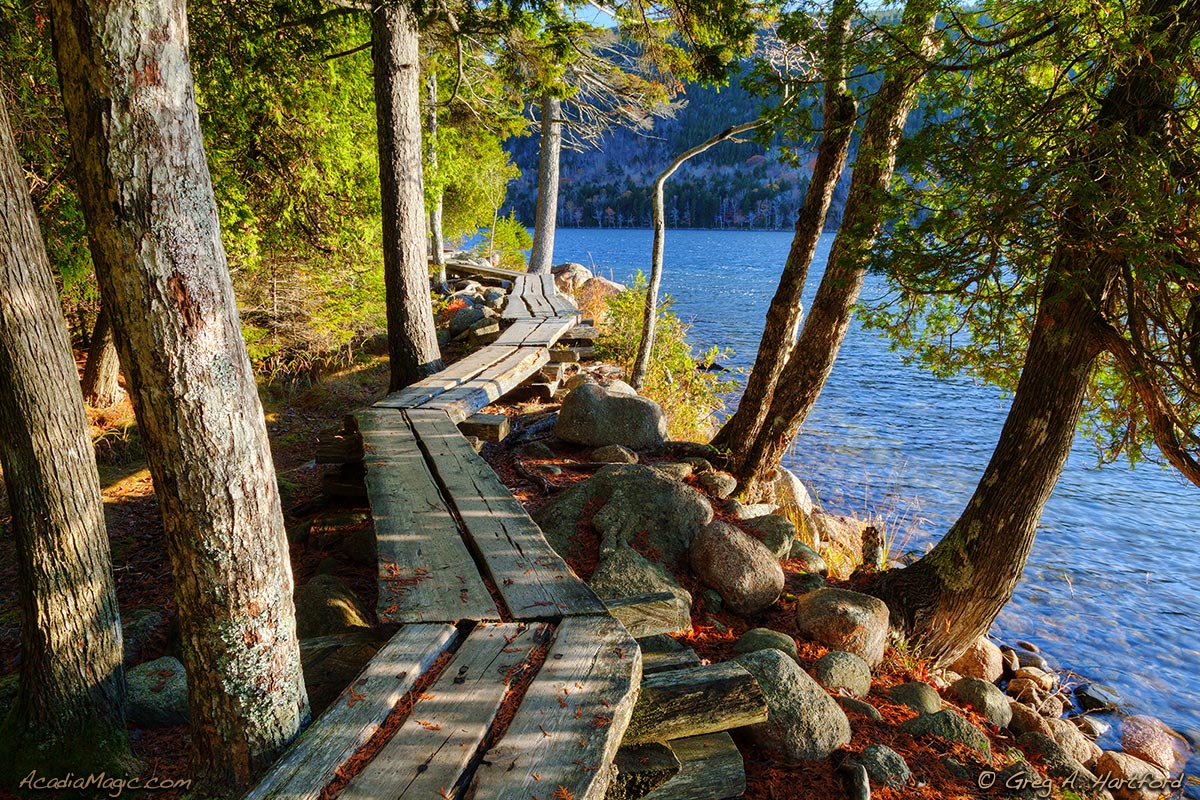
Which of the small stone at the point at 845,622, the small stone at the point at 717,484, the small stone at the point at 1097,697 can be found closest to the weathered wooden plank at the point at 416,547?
the small stone at the point at 845,622

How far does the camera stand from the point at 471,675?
2.54m

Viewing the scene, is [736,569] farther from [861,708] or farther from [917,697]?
[917,697]

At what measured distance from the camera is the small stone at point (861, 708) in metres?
3.75

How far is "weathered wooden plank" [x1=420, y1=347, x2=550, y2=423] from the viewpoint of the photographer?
6016 millimetres

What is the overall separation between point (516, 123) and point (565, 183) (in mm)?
134937

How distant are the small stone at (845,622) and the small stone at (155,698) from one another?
11.3 feet

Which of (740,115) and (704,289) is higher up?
(740,115)

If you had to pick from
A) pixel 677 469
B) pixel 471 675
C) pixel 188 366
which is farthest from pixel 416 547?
pixel 677 469

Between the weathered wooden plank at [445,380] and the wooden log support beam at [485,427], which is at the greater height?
the weathered wooden plank at [445,380]

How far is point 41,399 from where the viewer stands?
9.40 ft

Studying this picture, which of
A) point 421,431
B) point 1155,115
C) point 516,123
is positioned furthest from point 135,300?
point 516,123

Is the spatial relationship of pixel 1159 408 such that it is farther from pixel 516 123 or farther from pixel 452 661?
pixel 516 123

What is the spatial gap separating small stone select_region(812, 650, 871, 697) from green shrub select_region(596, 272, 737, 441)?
509cm

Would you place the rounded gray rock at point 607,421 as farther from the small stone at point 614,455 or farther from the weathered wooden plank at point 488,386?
the weathered wooden plank at point 488,386
